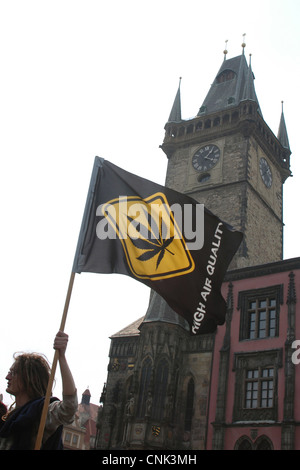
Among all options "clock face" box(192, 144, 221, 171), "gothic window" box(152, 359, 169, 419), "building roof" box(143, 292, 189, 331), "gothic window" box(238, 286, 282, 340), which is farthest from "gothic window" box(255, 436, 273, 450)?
"clock face" box(192, 144, 221, 171)

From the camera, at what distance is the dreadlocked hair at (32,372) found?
468cm

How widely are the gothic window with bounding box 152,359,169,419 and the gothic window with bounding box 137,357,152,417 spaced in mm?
430

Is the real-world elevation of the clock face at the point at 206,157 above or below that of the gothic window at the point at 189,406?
above

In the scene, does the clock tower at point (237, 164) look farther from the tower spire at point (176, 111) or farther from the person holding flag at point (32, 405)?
the person holding flag at point (32, 405)

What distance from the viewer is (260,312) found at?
2591 centimetres

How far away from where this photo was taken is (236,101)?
136 feet

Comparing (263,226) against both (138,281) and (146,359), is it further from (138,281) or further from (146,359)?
(138,281)

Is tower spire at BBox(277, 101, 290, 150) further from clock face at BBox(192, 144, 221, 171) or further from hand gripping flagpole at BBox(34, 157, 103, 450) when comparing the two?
hand gripping flagpole at BBox(34, 157, 103, 450)

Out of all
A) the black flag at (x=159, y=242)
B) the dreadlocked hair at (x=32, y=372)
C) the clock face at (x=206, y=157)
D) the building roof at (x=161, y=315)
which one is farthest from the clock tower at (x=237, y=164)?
the dreadlocked hair at (x=32, y=372)

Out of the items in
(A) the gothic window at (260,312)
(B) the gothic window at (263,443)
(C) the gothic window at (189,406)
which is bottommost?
(B) the gothic window at (263,443)

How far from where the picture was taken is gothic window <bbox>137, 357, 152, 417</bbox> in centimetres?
2594

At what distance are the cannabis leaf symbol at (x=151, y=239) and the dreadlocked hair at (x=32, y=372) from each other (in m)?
4.02

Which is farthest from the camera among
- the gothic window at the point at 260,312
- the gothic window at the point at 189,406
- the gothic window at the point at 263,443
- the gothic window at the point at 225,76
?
the gothic window at the point at 225,76

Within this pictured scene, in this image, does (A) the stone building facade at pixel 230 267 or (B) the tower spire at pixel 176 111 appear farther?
(B) the tower spire at pixel 176 111
